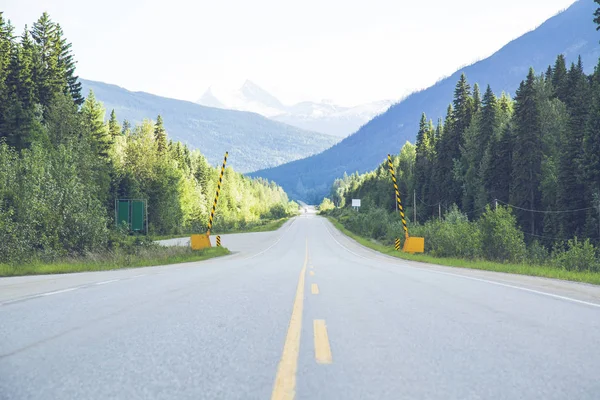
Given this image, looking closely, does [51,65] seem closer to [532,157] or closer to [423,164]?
[532,157]

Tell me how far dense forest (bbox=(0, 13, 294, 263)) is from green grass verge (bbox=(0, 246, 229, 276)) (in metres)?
1.77

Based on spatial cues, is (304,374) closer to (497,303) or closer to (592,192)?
(497,303)

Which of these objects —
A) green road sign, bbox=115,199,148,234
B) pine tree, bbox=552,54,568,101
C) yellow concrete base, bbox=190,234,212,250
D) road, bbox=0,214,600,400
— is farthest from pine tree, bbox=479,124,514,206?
road, bbox=0,214,600,400

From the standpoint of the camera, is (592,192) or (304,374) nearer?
(304,374)

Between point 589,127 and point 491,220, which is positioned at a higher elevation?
point 589,127

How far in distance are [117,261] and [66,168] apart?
1064 cm

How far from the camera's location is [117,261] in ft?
69.3

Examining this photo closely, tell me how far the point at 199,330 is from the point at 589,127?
133 feet

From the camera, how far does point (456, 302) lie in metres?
8.46

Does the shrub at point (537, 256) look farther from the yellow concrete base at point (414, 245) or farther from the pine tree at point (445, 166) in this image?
the pine tree at point (445, 166)

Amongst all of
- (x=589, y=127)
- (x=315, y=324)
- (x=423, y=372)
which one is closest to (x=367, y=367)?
(x=423, y=372)

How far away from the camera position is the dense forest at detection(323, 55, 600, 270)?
4062cm

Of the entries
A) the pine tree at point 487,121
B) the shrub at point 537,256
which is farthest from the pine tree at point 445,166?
the shrub at point 537,256

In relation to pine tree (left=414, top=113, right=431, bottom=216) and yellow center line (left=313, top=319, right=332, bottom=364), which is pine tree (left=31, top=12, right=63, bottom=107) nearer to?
yellow center line (left=313, top=319, right=332, bottom=364)
